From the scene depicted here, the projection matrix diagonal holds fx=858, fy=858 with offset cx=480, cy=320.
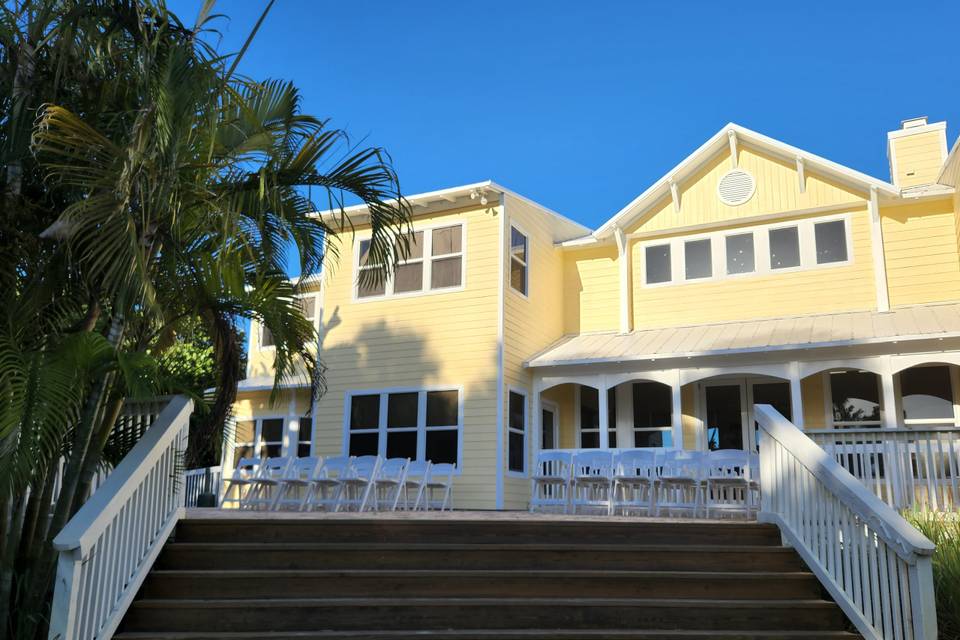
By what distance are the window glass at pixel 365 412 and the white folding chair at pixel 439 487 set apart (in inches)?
67.9

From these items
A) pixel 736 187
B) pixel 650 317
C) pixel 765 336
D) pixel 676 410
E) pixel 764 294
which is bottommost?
pixel 676 410

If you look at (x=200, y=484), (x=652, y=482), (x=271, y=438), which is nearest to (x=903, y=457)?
(x=652, y=482)

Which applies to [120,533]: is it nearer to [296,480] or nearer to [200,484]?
[296,480]

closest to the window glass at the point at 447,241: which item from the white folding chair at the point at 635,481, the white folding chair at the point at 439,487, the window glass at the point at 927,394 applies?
the white folding chair at the point at 439,487

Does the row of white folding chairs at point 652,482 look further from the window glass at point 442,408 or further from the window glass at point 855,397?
the window glass at point 855,397

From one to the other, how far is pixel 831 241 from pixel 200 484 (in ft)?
40.5

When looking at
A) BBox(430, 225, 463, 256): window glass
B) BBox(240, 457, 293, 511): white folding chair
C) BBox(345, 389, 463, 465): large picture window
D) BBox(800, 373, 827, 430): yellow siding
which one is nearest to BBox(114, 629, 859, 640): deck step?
BBox(240, 457, 293, 511): white folding chair

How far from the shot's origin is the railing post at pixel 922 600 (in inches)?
194

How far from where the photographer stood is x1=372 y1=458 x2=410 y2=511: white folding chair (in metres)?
12.0

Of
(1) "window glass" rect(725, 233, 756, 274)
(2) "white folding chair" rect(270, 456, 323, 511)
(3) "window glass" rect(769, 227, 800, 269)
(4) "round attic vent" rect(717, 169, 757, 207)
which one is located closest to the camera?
(2) "white folding chair" rect(270, 456, 323, 511)

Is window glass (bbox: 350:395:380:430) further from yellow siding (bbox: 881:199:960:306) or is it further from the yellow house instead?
yellow siding (bbox: 881:199:960:306)

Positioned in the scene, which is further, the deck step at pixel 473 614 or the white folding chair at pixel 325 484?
the white folding chair at pixel 325 484

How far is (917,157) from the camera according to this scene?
51.8 feet

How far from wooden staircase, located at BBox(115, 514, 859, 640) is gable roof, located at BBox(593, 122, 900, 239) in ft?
30.5
